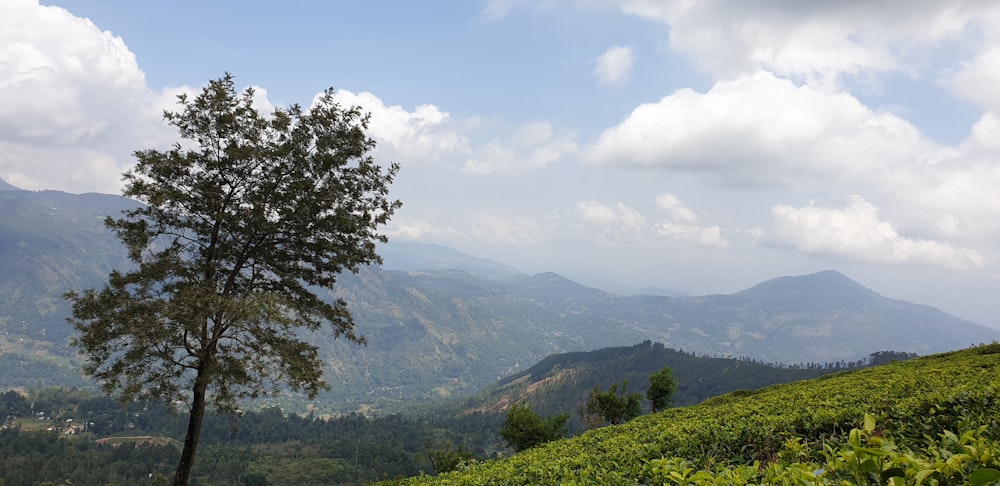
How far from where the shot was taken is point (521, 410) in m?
52.6

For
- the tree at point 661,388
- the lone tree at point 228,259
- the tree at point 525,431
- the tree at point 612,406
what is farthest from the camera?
the tree at point 525,431

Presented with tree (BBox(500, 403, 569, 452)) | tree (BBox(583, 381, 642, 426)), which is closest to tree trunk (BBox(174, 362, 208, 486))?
tree (BBox(500, 403, 569, 452))

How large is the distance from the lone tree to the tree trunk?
0.08 m

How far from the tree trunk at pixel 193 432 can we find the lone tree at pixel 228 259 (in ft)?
0.25

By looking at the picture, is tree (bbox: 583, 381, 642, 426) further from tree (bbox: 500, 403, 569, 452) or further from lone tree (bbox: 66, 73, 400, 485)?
lone tree (bbox: 66, 73, 400, 485)

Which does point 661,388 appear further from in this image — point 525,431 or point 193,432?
point 193,432

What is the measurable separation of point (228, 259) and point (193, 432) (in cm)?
720

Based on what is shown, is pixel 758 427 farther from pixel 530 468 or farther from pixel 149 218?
pixel 149 218

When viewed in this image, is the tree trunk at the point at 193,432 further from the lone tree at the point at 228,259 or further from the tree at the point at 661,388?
the tree at the point at 661,388

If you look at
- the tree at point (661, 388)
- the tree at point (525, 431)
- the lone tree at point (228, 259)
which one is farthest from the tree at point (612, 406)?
the lone tree at point (228, 259)

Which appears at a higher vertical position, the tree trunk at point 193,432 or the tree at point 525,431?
the tree trunk at point 193,432

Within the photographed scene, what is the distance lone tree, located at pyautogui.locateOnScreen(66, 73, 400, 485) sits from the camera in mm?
16766

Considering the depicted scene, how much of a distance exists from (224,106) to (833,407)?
21880 millimetres

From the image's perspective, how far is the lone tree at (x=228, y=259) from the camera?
16.8 m
